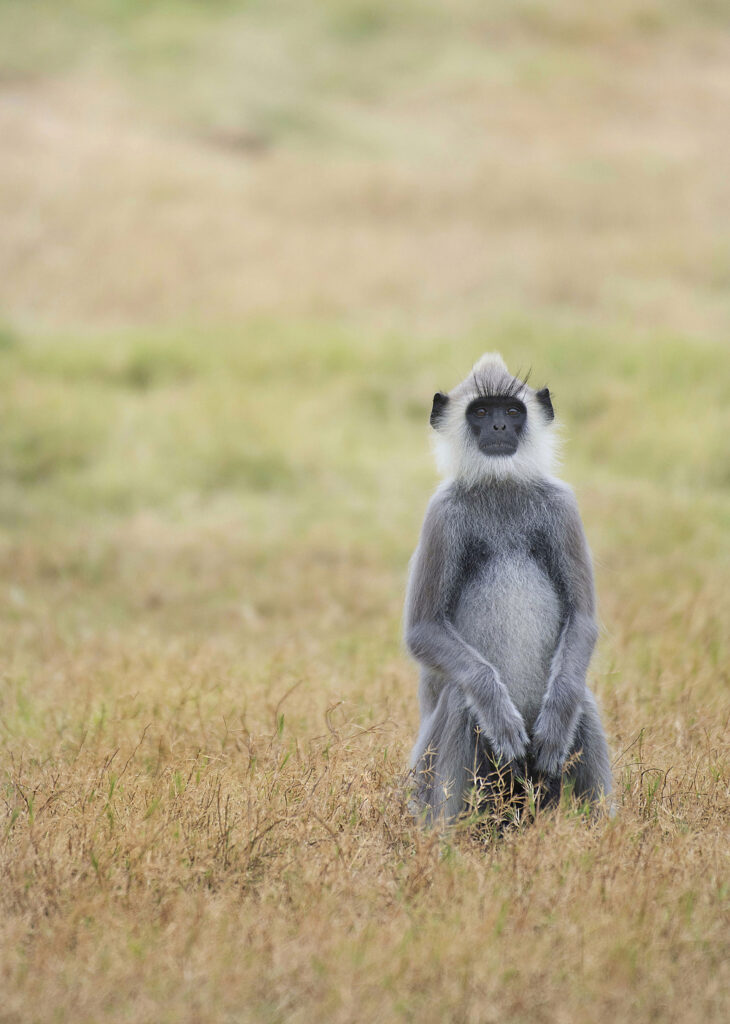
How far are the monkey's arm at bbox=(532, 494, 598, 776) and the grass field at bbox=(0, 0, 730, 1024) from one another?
0.69ft

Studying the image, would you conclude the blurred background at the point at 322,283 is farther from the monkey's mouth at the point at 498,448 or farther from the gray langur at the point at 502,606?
the monkey's mouth at the point at 498,448

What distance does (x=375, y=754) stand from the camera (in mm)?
4098

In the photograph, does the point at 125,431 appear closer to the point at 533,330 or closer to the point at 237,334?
the point at 237,334

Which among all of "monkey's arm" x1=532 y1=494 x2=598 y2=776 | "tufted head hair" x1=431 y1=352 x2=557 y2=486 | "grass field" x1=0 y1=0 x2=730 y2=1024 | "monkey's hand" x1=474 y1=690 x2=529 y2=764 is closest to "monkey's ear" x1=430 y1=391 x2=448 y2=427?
"tufted head hair" x1=431 y1=352 x2=557 y2=486

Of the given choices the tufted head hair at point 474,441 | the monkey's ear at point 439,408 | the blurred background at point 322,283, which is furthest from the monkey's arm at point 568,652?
the blurred background at point 322,283

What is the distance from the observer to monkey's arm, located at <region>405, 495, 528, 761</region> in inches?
141

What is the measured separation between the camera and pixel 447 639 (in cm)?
370

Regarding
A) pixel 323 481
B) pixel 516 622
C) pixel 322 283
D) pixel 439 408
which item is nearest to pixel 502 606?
pixel 516 622

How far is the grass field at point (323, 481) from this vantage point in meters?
2.89

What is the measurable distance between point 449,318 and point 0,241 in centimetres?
679

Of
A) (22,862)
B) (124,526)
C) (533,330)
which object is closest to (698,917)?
(22,862)

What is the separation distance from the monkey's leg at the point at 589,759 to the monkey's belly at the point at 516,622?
154mm

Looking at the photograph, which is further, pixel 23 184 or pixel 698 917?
pixel 23 184

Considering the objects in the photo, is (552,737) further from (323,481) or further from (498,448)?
(323,481)
